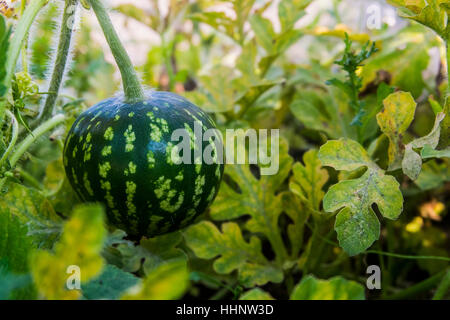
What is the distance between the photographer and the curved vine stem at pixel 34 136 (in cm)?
129

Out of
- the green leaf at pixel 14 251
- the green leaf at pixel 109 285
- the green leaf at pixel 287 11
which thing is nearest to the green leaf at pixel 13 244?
the green leaf at pixel 14 251

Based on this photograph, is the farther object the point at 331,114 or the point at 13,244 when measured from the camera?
the point at 331,114

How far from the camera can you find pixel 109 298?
0.96 meters

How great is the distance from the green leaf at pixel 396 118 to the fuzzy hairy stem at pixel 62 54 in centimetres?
97

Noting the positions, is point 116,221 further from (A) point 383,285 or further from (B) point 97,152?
(A) point 383,285

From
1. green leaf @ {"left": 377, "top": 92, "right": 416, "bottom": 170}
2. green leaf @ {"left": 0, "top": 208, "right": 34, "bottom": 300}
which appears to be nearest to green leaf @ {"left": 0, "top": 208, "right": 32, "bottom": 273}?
green leaf @ {"left": 0, "top": 208, "right": 34, "bottom": 300}

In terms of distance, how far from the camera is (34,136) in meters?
1.36

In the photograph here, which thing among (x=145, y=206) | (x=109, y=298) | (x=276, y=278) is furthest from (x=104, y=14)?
(x=276, y=278)

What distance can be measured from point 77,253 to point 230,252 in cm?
97

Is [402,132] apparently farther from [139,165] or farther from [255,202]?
[139,165]

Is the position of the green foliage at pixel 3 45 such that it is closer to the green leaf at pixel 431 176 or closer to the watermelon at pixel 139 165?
the watermelon at pixel 139 165

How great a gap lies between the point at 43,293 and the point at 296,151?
6.32 ft

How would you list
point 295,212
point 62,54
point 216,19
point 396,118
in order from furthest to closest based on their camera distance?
point 216,19 < point 295,212 < point 62,54 < point 396,118

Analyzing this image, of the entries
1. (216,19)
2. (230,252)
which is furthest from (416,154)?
(216,19)
